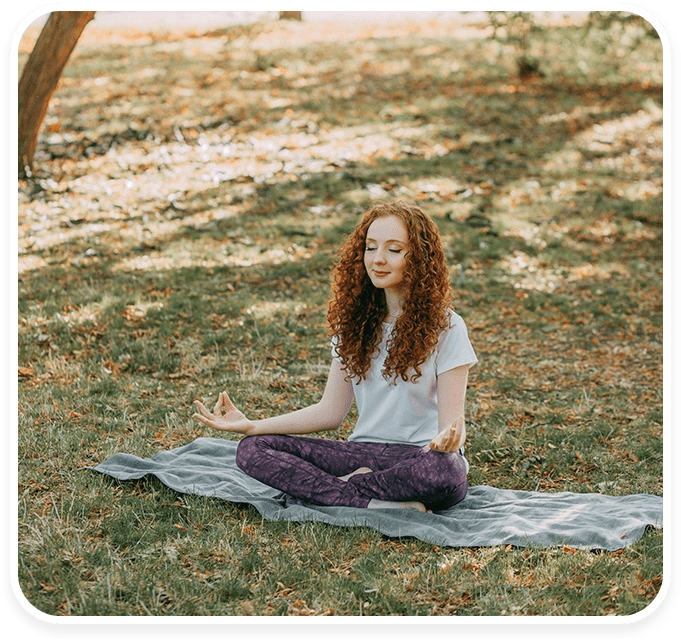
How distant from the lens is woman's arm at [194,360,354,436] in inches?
148

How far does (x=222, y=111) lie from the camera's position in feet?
43.2

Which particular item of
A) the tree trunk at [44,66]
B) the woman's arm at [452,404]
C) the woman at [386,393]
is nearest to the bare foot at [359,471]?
the woman at [386,393]

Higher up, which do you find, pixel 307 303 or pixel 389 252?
pixel 389 252

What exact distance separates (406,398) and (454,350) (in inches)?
14.3

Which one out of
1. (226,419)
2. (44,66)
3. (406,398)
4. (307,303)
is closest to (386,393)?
(406,398)

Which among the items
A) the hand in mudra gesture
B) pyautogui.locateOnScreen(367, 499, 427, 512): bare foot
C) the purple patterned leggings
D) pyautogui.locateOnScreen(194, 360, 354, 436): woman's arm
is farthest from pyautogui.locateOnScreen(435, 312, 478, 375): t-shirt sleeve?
pyautogui.locateOnScreen(367, 499, 427, 512): bare foot

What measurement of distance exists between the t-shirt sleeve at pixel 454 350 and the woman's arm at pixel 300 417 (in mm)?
568

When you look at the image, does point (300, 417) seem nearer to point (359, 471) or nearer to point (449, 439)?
point (359, 471)

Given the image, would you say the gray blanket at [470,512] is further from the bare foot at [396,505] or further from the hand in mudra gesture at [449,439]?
the hand in mudra gesture at [449,439]

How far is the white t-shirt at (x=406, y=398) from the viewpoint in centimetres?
364

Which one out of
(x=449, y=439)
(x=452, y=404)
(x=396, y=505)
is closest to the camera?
(x=449, y=439)

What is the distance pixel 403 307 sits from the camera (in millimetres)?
3754

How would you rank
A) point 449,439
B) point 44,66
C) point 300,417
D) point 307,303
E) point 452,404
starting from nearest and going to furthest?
point 449,439 < point 452,404 < point 300,417 < point 307,303 < point 44,66

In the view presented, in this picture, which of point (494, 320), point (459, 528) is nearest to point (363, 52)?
point (494, 320)
